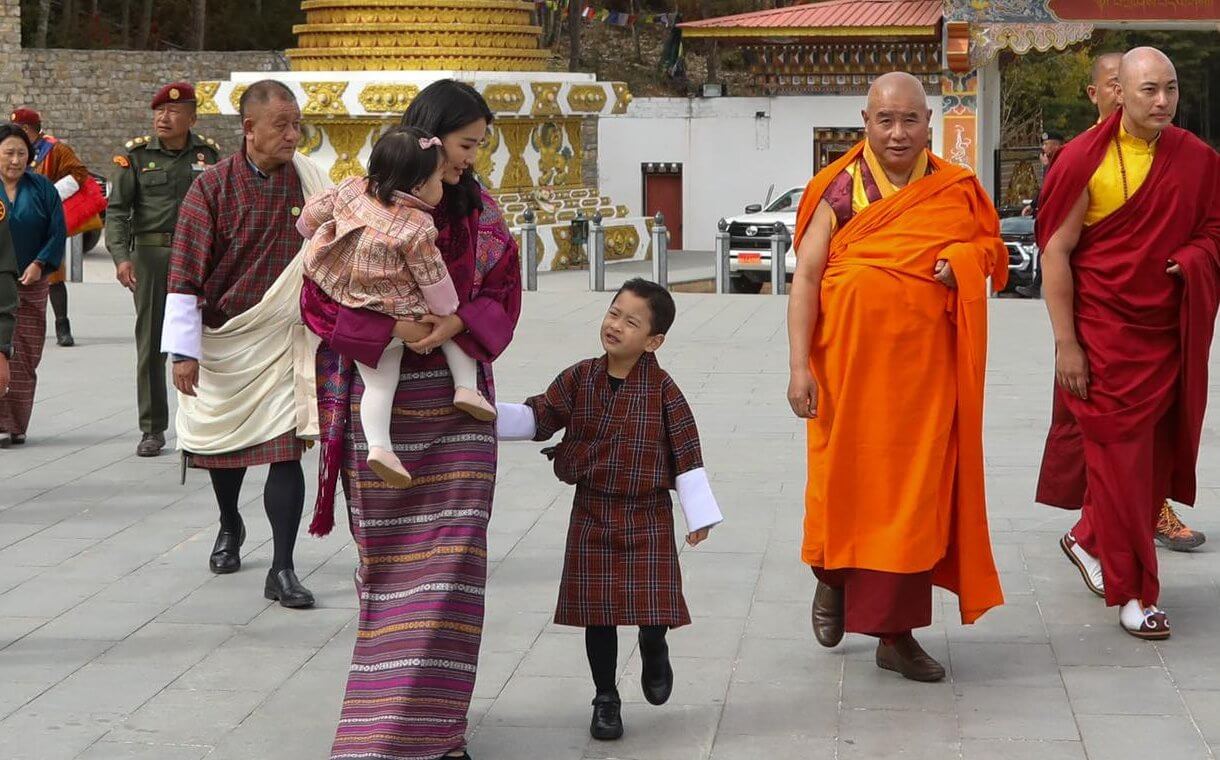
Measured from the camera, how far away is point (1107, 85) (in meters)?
6.12

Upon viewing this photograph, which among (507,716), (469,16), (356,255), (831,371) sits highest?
(469,16)

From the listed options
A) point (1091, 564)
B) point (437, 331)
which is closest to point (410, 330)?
point (437, 331)

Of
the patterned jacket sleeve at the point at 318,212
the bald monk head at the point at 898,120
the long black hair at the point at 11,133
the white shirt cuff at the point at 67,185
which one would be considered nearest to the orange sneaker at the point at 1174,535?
the bald monk head at the point at 898,120

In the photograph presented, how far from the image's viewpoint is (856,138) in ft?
89.2

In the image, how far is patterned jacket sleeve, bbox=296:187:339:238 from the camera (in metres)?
4.21

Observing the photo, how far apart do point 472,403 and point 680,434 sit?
1.83 feet

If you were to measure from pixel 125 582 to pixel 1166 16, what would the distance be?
18.5 meters

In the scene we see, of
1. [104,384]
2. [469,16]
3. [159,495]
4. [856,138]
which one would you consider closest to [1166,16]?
[856,138]

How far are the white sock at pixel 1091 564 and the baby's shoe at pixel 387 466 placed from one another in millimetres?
2605

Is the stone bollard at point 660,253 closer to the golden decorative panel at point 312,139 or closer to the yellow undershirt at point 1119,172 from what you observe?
the golden decorative panel at point 312,139

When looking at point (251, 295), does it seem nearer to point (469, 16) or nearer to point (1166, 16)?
point (469, 16)

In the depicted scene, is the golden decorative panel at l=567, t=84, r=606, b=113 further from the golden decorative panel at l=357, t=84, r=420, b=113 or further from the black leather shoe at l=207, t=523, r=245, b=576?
the black leather shoe at l=207, t=523, r=245, b=576

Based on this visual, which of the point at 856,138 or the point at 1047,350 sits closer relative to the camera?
the point at 1047,350

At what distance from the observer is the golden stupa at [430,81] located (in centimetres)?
2036
